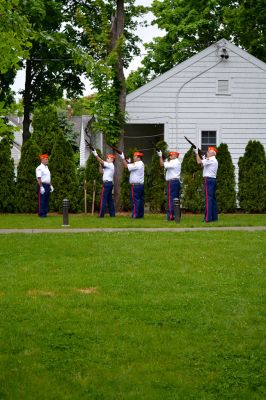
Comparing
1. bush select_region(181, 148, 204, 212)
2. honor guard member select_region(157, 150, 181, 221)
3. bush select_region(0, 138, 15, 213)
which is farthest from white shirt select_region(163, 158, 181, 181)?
bush select_region(0, 138, 15, 213)

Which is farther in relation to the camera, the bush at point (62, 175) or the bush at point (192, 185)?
the bush at point (192, 185)

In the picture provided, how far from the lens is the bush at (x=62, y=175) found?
24.0 m

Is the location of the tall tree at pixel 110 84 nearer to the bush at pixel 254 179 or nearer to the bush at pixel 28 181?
the bush at pixel 28 181

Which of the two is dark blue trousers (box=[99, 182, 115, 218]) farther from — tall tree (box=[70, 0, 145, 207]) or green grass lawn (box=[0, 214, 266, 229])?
tall tree (box=[70, 0, 145, 207])

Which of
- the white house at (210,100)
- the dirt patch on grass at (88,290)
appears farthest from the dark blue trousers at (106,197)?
the dirt patch on grass at (88,290)

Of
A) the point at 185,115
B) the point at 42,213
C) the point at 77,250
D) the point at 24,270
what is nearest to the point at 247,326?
the point at 24,270

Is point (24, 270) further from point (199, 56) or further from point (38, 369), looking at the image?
point (199, 56)

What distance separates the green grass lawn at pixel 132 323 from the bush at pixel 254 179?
11045 mm

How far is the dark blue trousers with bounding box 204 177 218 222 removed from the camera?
64.3 ft

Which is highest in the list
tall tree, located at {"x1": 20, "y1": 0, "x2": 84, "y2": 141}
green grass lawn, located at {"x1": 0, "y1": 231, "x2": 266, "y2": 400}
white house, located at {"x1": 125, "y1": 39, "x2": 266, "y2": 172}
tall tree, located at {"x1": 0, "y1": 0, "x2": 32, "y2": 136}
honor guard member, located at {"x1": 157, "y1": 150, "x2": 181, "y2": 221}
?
tall tree, located at {"x1": 20, "y1": 0, "x2": 84, "y2": 141}

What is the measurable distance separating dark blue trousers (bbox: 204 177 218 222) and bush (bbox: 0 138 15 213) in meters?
7.07

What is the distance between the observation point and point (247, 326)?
25.8 ft

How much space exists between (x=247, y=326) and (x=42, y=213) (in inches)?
578

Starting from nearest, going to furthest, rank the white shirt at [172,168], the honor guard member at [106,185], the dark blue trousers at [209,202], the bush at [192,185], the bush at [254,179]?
the dark blue trousers at [209,202] < the white shirt at [172,168] < the honor guard member at [106,185] < the bush at [254,179] < the bush at [192,185]
